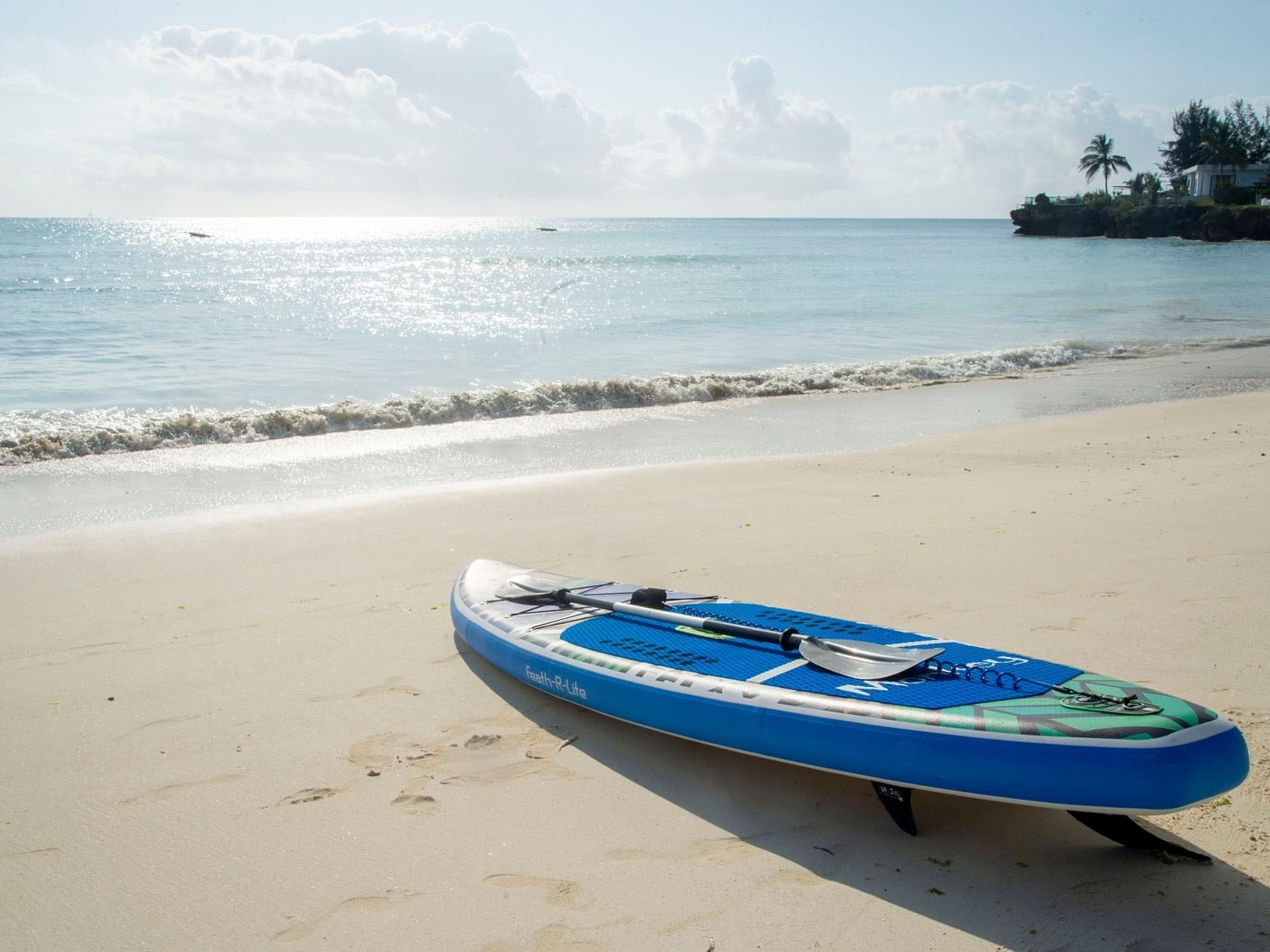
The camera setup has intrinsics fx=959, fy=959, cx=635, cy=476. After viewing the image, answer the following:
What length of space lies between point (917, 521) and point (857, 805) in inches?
144

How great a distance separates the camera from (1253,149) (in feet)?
244

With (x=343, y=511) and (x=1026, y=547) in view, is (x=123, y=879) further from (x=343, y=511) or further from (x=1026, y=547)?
(x=1026, y=547)

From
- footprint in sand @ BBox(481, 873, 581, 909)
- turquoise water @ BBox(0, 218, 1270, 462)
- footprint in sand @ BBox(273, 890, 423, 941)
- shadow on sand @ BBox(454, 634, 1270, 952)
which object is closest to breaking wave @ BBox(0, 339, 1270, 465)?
turquoise water @ BBox(0, 218, 1270, 462)

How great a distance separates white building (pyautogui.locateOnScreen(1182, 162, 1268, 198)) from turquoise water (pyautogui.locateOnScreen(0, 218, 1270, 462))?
27.6 metres

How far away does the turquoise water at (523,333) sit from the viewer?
12.6m

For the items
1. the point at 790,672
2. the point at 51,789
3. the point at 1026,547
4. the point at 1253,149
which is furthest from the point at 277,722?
the point at 1253,149

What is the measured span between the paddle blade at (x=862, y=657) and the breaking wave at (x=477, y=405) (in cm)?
894

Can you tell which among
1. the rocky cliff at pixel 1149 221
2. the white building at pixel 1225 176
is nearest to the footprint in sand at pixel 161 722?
the rocky cliff at pixel 1149 221

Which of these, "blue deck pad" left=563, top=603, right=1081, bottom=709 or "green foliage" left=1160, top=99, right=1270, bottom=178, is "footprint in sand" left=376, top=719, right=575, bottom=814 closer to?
"blue deck pad" left=563, top=603, right=1081, bottom=709

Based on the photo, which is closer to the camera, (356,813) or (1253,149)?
(356,813)

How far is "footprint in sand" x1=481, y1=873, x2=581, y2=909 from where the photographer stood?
288 cm

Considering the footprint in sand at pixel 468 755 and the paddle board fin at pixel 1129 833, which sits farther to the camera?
→ the footprint in sand at pixel 468 755

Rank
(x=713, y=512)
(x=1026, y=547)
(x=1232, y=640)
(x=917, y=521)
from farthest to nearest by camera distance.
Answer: (x=713, y=512) < (x=917, y=521) < (x=1026, y=547) < (x=1232, y=640)

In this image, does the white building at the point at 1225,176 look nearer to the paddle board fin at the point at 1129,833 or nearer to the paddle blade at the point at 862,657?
the paddle blade at the point at 862,657
